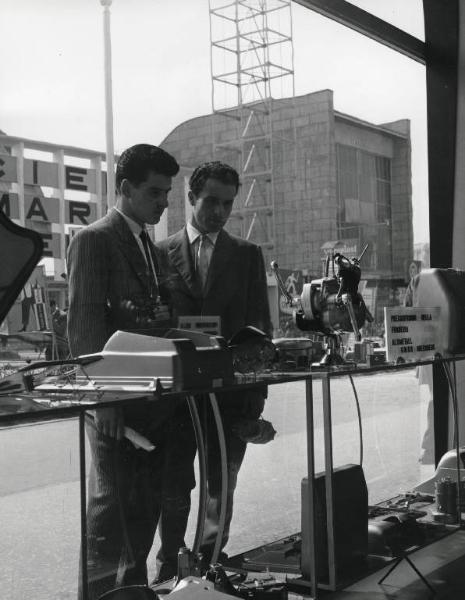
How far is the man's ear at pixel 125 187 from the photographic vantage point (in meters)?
2.12

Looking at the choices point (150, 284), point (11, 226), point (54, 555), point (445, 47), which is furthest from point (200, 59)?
point (54, 555)

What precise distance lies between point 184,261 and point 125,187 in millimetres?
342

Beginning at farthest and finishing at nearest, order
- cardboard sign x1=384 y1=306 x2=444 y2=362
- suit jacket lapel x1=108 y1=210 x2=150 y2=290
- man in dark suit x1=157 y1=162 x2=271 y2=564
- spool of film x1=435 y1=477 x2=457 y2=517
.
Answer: spool of film x1=435 y1=477 x2=457 y2=517 → cardboard sign x1=384 y1=306 x2=444 y2=362 → man in dark suit x1=157 y1=162 x2=271 y2=564 → suit jacket lapel x1=108 y1=210 x2=150 y2=290

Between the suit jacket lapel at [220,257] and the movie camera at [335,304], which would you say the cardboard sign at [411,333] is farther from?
the suit jacket lapel at [220,257]

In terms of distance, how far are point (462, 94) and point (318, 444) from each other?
2.56 metres

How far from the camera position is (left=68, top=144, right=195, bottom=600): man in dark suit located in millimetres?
1747

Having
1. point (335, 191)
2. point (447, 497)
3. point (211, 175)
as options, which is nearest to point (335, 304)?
point (211, 175)

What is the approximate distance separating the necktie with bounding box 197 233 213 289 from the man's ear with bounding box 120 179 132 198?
1.17ft

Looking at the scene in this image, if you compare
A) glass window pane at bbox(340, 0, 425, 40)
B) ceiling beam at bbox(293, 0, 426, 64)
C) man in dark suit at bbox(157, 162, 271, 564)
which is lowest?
man in dark suit at bbox(157, 162, 271, 564)

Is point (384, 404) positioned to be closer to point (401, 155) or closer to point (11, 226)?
point (401, 155)

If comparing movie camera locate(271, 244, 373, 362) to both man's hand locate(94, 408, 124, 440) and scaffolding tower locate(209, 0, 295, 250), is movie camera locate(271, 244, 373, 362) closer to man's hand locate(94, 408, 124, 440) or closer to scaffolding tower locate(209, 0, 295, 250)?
A: man's hand locate(94, 408, 124, 440)

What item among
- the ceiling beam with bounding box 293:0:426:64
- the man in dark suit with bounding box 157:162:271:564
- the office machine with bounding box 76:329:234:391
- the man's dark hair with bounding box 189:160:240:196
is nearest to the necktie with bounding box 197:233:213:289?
the man in dark suit with bounding box 157:162:271:564

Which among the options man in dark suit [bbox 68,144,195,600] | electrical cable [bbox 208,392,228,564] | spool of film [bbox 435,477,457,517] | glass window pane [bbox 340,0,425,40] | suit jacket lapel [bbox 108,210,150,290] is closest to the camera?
man in dark suit [bbox 68,144,195,600]

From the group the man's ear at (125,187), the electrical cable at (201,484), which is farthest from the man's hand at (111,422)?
the man's ear at (125,187)
